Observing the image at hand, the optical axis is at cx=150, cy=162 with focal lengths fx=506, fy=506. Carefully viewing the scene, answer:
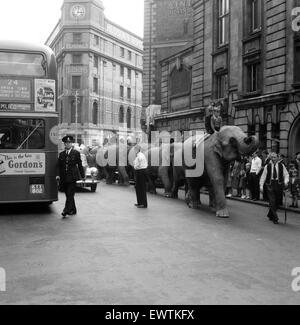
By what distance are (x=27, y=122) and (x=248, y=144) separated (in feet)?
18.4

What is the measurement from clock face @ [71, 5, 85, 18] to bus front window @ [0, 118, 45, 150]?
202ft

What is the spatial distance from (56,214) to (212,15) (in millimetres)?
19035

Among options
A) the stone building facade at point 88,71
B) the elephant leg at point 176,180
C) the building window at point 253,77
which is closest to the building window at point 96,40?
the stone building facade at point 88,71

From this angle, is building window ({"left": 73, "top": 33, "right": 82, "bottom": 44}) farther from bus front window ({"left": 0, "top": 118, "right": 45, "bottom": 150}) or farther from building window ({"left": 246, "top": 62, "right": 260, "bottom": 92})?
bus front window ({"left": 0, "top": 118, "right": 45, "bottom": 150})

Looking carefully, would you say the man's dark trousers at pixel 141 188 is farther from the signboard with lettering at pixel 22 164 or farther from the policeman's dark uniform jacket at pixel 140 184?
the signboard with lettering at pixel 22 164

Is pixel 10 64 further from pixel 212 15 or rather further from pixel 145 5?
pixel 145 5

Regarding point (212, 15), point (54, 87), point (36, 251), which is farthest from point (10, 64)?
point (212, 15)

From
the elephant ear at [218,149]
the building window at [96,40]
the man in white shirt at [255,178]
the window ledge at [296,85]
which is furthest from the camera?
the building window at [96,40]

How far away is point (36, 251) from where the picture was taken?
820 cm

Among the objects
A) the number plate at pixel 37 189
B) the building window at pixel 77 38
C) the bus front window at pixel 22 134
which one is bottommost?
the number plate at pixel 37 189

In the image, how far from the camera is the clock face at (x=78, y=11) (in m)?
70.9

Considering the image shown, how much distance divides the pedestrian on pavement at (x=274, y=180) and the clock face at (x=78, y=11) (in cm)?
6294

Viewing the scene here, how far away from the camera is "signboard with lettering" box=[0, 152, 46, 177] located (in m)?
12.6
